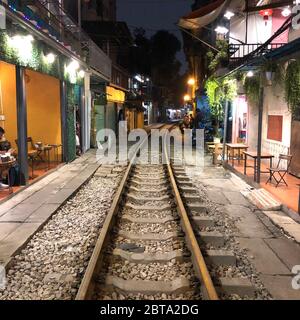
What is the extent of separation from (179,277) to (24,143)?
7318 millimetres

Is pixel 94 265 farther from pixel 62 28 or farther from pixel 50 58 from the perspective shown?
pixel 62 28

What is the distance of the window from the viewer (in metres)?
13.7

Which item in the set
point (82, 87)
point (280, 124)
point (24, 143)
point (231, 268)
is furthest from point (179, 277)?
point (82, 87)

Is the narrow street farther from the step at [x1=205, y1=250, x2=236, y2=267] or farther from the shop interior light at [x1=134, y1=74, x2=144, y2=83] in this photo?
the shop interior light at [x1=134, y1=74, x2=144, y2=83]

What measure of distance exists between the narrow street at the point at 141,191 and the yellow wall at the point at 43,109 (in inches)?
1.6

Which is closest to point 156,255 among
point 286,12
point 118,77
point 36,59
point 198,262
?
point 198,262

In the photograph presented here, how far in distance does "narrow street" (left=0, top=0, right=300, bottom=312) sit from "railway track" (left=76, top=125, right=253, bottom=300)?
3 cm

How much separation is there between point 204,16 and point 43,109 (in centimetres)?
983

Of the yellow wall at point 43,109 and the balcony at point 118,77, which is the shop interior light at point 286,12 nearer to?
the yellow wall at point 43,109

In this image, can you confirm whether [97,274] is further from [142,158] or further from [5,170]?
[142,158]

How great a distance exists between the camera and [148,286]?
5062 millimetres

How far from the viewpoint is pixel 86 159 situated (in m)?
17.7

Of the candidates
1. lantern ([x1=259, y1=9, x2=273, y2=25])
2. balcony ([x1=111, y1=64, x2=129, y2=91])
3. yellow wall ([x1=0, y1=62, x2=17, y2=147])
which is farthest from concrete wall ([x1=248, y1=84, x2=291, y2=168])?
balcony ([x1=111, y1=64, x2=129, y2=91])

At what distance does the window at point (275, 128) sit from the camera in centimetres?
1375
